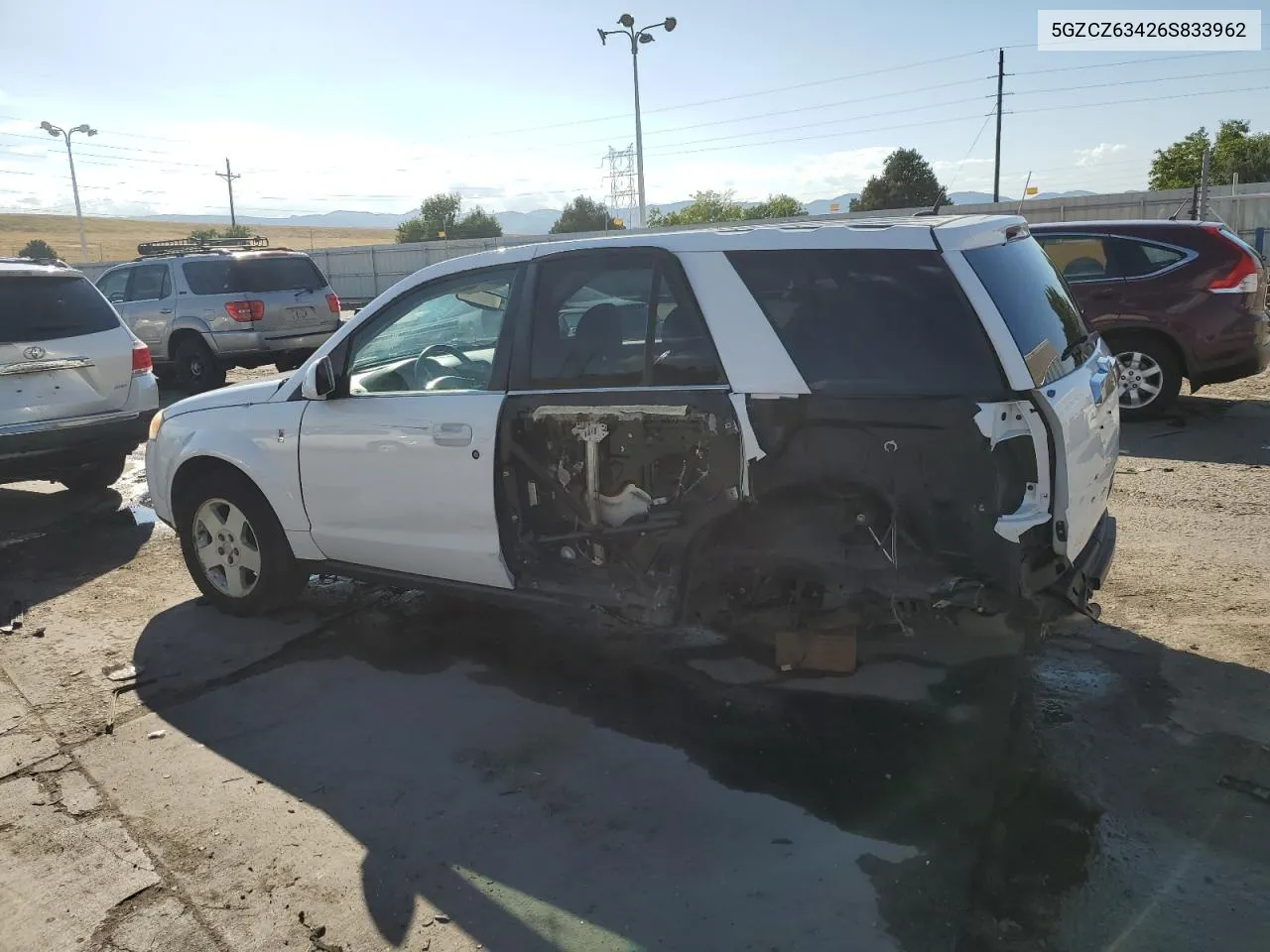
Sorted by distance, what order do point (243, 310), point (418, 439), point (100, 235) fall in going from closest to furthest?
1. point (418, 439)
2. point (243, 310)
3. point (100, 235)

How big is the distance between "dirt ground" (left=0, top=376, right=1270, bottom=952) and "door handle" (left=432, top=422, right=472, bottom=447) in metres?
1.05

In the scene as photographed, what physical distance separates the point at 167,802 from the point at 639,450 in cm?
214

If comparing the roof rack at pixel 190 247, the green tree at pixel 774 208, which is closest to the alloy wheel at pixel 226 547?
the roof rack at pixel 190 247

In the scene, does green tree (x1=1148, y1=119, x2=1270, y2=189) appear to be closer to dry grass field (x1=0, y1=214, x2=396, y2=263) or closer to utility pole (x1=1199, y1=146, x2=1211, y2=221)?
utility pole (x1=1199, y1=146, x2=1211, y2=221)

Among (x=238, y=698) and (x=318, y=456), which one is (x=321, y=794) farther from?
(x=318, y=456)

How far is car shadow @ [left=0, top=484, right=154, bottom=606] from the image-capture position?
6.02 meters

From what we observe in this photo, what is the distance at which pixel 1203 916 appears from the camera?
2639 millimetres

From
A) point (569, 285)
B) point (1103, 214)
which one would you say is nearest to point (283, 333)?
point (569, 285)

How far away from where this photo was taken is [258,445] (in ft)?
16.0

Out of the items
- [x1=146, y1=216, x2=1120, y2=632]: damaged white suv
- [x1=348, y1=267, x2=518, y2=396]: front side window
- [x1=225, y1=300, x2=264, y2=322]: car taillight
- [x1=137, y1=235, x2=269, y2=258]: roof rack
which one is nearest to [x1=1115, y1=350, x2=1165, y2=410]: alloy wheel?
[x1=146, y1=216, x2=1120, y2=632]: damaged white suv

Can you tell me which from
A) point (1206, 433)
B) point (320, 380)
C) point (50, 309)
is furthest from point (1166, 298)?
point (50, 309)

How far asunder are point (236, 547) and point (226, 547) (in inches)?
3.2

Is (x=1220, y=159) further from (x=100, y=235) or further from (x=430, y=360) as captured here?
(x=100, y=235)

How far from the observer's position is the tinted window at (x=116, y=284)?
46.9ft
